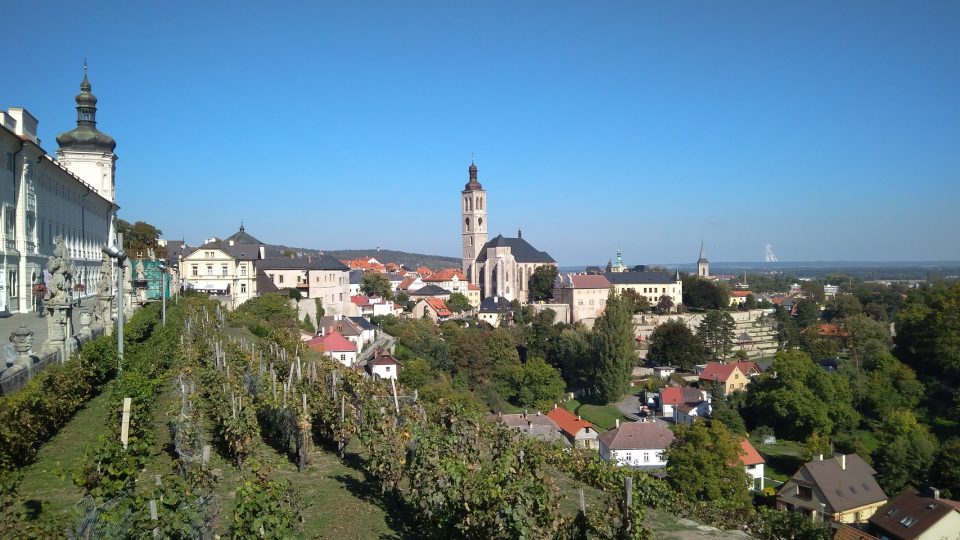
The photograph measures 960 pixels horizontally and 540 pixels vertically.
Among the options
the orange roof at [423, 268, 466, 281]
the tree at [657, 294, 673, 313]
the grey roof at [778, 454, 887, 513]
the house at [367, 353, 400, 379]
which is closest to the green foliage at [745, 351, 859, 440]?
the grey roof at [778, 454, 887, 513]

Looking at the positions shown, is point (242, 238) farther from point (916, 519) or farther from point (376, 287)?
point (916, 519)

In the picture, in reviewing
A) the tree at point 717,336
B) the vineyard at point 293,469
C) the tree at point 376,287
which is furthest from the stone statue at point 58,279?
the tree at point 376,287

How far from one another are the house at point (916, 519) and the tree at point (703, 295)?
67321 mm

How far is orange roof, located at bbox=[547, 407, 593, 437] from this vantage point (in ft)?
128

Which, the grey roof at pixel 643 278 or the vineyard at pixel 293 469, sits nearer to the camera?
the vineyard at pixel 293 469

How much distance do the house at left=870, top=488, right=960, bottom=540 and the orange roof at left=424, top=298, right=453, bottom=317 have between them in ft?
172

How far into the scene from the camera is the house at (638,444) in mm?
35094

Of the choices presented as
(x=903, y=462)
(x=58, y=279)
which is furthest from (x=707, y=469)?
(x=58, y=279)

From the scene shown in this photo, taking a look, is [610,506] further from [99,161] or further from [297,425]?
[99,161]

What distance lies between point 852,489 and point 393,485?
26631mm

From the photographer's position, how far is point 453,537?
7641 mm

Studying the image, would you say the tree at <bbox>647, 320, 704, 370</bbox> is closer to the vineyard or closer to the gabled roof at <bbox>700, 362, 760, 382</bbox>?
the gabled roof at <bbox>700, 362, 760, 382</bbox>

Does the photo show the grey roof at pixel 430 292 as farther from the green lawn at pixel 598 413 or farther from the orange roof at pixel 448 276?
the green lawn at pixel 598 413

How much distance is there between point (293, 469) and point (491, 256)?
79.3 meters
